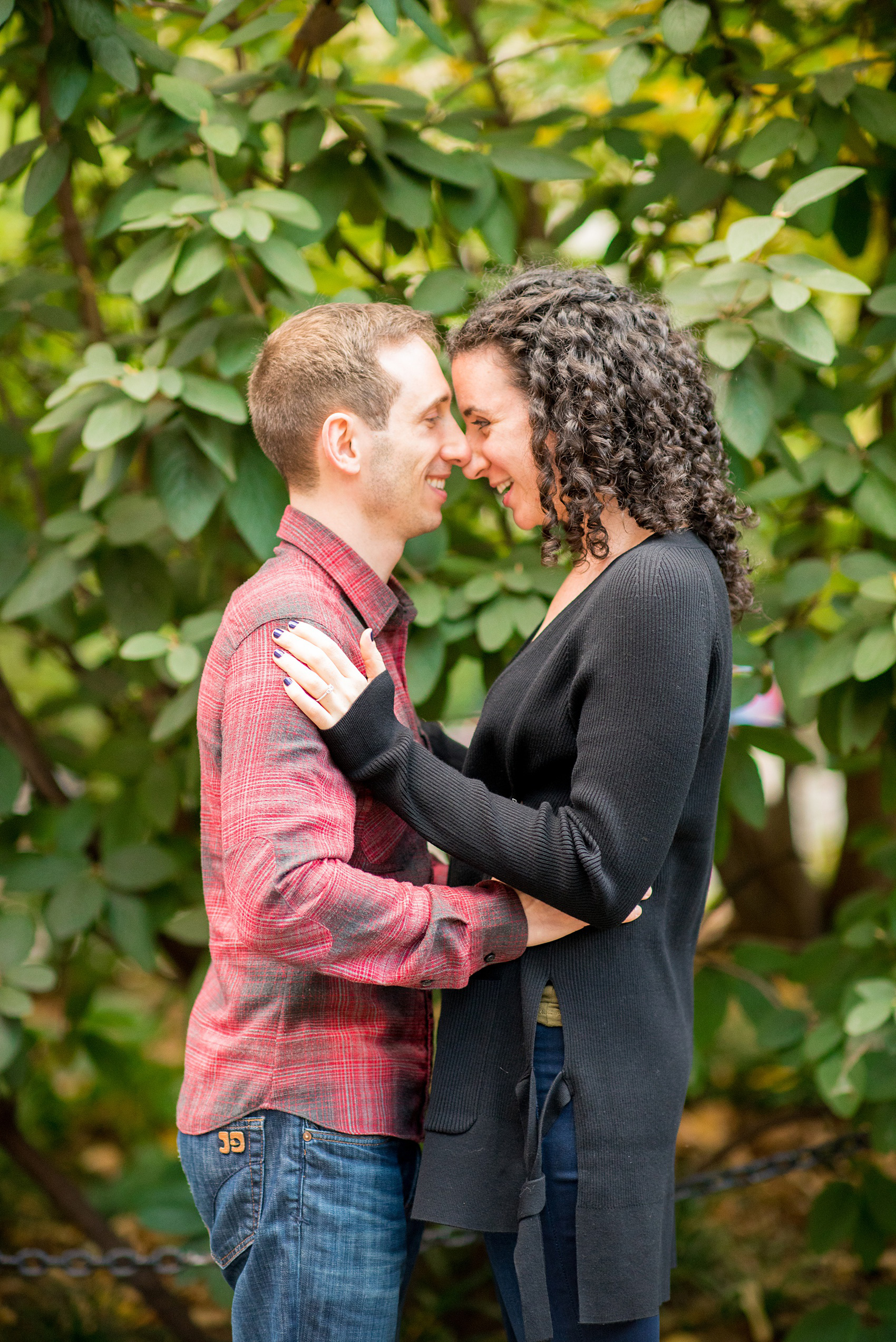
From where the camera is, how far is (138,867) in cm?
263

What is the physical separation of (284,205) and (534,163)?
A: 2.07ft

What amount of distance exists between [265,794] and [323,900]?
6.1 inches

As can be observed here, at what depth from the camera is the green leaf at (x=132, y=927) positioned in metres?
2.60

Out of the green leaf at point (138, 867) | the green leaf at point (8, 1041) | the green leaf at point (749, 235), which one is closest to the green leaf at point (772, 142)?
the green leaf at point (749, 235)

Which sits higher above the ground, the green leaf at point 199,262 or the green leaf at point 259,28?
the green leaf at point 259,28

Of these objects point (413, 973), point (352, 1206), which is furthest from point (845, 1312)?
point (413, 973)

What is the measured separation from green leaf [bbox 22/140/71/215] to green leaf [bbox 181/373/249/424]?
53 centimetres

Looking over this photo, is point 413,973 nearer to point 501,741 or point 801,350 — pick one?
point 501,741

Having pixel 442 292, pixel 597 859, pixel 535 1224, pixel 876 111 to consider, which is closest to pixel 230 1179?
pixel 535 1224

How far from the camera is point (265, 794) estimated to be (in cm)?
148

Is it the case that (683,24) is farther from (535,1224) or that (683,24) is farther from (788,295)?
(535,1224)

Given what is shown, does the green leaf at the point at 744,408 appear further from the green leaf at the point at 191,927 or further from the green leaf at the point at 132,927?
the green leaf at the point at 132,927

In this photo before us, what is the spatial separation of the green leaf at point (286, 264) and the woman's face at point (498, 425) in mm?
451

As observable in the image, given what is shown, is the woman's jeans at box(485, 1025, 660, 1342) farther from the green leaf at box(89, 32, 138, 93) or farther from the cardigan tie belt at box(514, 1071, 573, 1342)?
the green leaf at box(89, 32, 138, 93)
